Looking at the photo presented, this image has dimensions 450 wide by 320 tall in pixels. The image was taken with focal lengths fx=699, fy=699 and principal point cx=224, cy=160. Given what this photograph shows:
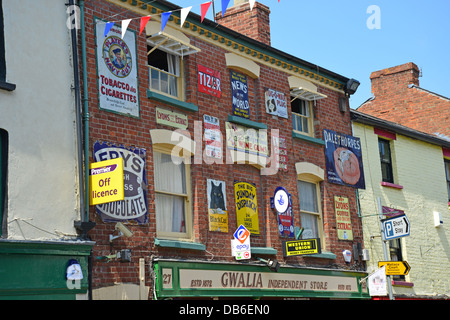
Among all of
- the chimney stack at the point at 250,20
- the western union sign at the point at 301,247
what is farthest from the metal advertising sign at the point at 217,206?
the chimney stack at the point at 250,20

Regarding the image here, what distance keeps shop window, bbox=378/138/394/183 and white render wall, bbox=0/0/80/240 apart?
38.3 feet

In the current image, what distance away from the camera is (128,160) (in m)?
13.6

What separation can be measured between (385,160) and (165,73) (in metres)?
9.02

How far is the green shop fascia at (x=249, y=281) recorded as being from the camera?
1385cm

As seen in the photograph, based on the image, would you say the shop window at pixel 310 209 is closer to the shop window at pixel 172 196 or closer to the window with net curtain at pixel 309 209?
the window with net curtain at pixel 309 209

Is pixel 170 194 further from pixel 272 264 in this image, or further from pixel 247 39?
pixel 247 39

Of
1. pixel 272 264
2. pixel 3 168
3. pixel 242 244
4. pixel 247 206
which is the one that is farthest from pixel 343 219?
pixel 3 168

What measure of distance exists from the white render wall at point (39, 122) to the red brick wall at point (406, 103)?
1852 cm

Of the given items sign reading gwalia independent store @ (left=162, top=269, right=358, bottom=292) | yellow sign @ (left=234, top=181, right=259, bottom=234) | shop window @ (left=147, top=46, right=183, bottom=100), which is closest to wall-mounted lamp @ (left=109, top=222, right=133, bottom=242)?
sign reading gwalia independent store @ (left=162, top=269, right=358, bottom=292)

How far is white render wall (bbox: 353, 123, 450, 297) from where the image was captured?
20281 millimetres

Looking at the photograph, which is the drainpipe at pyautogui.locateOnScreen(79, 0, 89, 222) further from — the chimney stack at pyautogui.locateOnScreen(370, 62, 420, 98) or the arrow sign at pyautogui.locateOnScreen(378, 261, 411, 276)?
the chimney stack at pyautogui.locateOnScreen(370, 62, 420, 98)

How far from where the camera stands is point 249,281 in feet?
51.5

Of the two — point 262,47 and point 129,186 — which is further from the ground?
point 262,47

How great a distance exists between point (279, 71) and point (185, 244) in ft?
20.7
